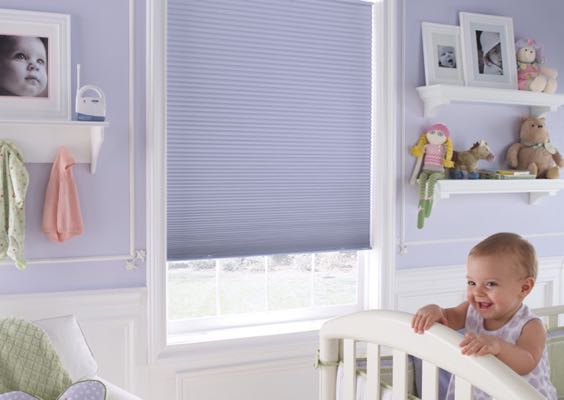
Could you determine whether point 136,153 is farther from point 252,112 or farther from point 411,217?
point 411,217

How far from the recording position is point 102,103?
2227mm

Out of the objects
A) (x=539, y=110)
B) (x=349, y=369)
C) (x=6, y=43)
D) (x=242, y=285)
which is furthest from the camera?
(x=539, y=110)

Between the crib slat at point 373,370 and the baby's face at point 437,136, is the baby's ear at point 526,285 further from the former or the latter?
the baby's face at point 437,136

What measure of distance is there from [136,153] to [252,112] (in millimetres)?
527

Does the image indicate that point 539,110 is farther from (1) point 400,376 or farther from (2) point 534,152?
(1) point 400,376

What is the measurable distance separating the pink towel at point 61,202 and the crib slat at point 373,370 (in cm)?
133

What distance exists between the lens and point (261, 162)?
272cm

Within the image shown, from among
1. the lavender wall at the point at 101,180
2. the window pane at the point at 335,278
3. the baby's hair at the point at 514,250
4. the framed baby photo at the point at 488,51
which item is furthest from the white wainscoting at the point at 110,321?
the framed baby photo at the point at 488,51

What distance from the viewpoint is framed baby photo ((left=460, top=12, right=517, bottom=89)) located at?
306 centimetres

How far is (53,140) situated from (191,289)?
0.86 m

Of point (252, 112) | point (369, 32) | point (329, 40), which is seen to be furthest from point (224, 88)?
point (369, 32)

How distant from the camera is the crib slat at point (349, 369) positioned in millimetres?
1484

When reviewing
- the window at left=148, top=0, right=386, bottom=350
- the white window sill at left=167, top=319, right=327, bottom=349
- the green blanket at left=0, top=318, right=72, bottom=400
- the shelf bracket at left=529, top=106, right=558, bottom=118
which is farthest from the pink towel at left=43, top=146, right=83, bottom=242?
the shelf bracket at left=529, top=106, right=558, bottom=118

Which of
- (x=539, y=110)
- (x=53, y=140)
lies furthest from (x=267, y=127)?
(x=539, y=110)
